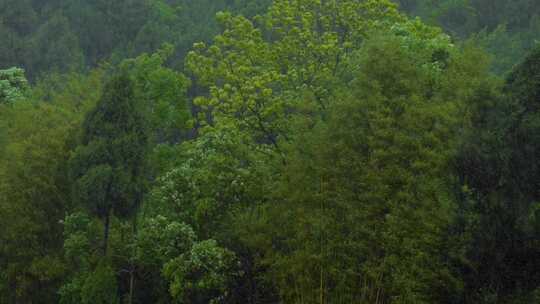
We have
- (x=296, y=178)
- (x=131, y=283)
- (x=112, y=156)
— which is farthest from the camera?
(x=131, y=283)

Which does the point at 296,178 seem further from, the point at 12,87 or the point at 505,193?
the point at 12,87

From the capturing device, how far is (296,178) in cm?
1884

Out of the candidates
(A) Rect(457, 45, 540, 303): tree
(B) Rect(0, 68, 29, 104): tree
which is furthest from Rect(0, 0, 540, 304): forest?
(B) Rect(0, 68, 29, 104): tree

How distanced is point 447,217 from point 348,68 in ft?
32.0

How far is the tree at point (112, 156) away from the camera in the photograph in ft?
71.7

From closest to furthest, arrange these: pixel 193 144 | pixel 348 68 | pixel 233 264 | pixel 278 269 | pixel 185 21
Result: pixel 278 269 → pixel 233 264 → pixel 193 144 → pixel 348 68 → pixel 185 21

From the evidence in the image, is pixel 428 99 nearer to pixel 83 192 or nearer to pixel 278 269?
pixel 278 269

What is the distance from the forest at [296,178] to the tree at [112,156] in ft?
0.19

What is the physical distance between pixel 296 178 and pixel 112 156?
6.23m

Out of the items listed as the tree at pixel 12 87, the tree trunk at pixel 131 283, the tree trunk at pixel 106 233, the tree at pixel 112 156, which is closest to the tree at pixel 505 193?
the tree at pixel 112 156

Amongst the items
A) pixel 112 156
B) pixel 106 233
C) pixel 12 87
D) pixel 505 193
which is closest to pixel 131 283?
pixel 106 233

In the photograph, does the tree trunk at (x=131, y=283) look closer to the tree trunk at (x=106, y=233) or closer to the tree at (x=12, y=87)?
the tree trunk at (x=106, y=233)

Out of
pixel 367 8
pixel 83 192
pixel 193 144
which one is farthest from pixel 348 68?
pixel 83 192

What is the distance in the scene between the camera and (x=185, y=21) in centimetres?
7212
